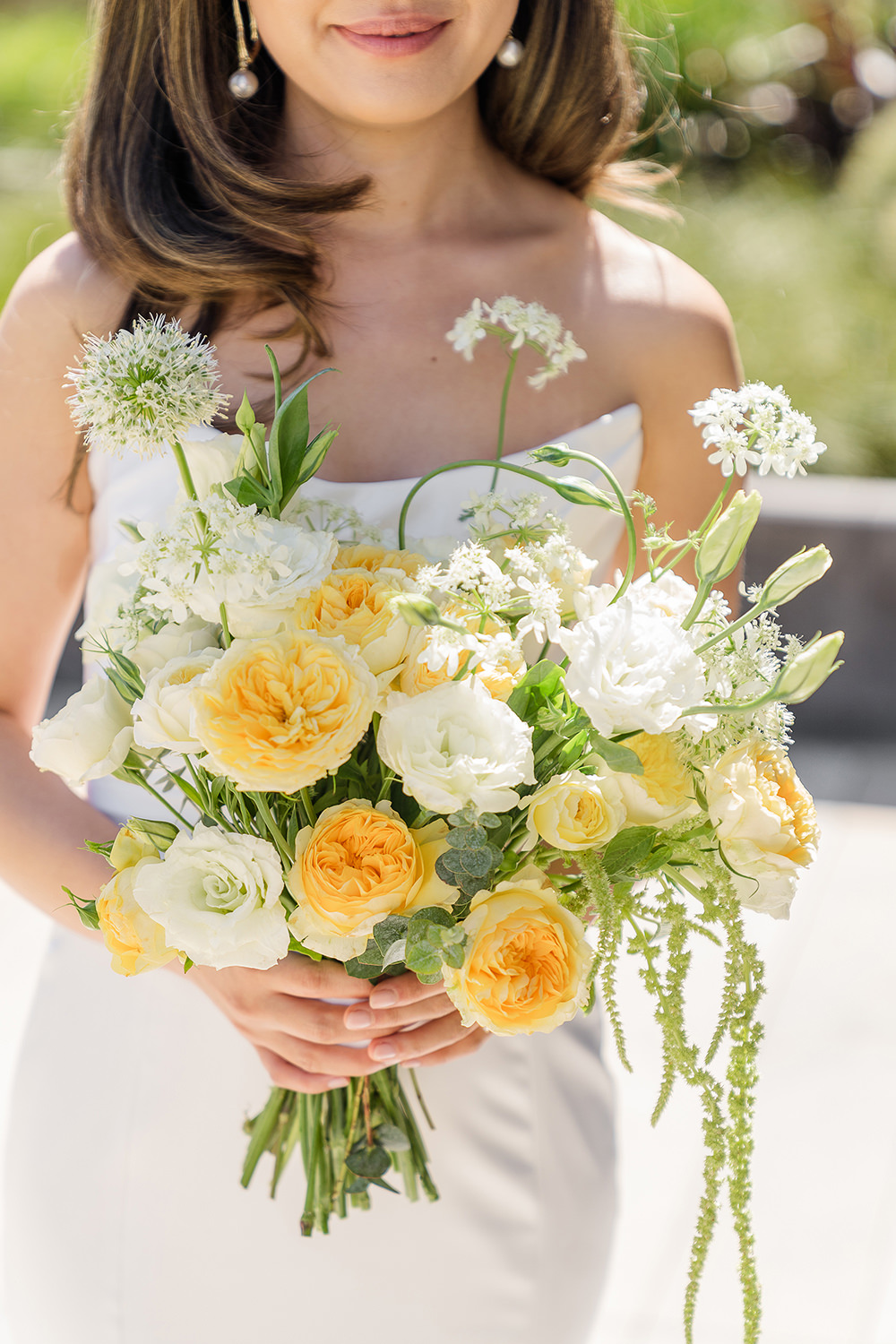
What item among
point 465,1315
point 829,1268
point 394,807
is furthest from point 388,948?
point 829,1268

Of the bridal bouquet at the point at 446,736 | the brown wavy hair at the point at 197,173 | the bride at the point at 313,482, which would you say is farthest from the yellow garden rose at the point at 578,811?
the brown wavy hair at the point at 197,173

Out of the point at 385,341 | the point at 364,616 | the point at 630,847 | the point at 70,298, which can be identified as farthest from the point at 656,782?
the point at 70,298

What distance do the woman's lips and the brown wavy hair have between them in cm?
21

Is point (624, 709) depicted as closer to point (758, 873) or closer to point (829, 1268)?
point (758, 873)

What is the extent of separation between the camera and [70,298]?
1.62 metres

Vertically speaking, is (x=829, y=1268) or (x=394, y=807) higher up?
(x=394, y=807)

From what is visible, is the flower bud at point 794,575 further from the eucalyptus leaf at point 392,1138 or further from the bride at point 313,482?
the eucalyptus leaf at point 392,1138

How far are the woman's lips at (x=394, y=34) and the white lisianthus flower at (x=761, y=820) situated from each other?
35.1 inches

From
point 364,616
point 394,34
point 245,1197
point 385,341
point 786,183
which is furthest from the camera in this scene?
point 786,183

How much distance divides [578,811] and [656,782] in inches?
2.9

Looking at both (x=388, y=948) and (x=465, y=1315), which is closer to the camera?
(x=388, y=948)

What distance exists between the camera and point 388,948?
114 centimetres

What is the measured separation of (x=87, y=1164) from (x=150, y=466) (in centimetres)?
89

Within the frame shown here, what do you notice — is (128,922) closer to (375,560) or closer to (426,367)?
(375,560)
